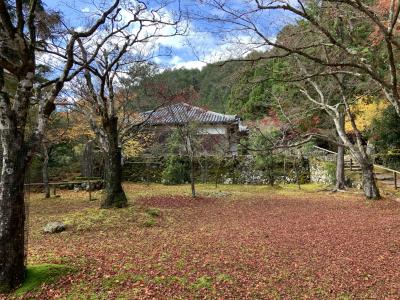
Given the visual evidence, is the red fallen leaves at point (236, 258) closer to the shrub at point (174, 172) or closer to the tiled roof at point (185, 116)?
the tiled roof at point (185, 116)

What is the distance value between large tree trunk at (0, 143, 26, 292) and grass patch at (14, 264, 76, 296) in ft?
0.48

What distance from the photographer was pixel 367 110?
62.4 ft

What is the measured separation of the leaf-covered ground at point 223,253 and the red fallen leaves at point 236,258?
0.01m

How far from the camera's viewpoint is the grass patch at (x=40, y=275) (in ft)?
15.1

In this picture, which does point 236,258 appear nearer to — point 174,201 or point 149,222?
point 149,222

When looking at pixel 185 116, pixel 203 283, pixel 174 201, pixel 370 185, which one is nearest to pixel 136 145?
pixel 185 116

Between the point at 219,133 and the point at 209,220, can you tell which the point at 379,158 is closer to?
the point at 219,133

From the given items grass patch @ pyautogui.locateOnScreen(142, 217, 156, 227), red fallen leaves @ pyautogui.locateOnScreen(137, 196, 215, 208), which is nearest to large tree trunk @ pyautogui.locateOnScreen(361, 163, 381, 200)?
red fallen leaves @ pyautogui.locateOnScreen(137, 196, 215, 208)

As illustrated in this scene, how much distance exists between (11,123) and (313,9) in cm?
818

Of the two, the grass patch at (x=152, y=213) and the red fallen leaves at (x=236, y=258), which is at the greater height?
the grass patch at (x=152, y=213)

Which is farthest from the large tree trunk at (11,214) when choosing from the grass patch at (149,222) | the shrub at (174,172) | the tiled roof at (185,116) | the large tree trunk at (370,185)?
the shrub at (174,172)

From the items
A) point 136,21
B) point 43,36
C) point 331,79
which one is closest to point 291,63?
point 331,79

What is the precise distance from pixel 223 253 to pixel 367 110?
15679mm

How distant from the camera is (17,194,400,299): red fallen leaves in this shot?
15.5ft
